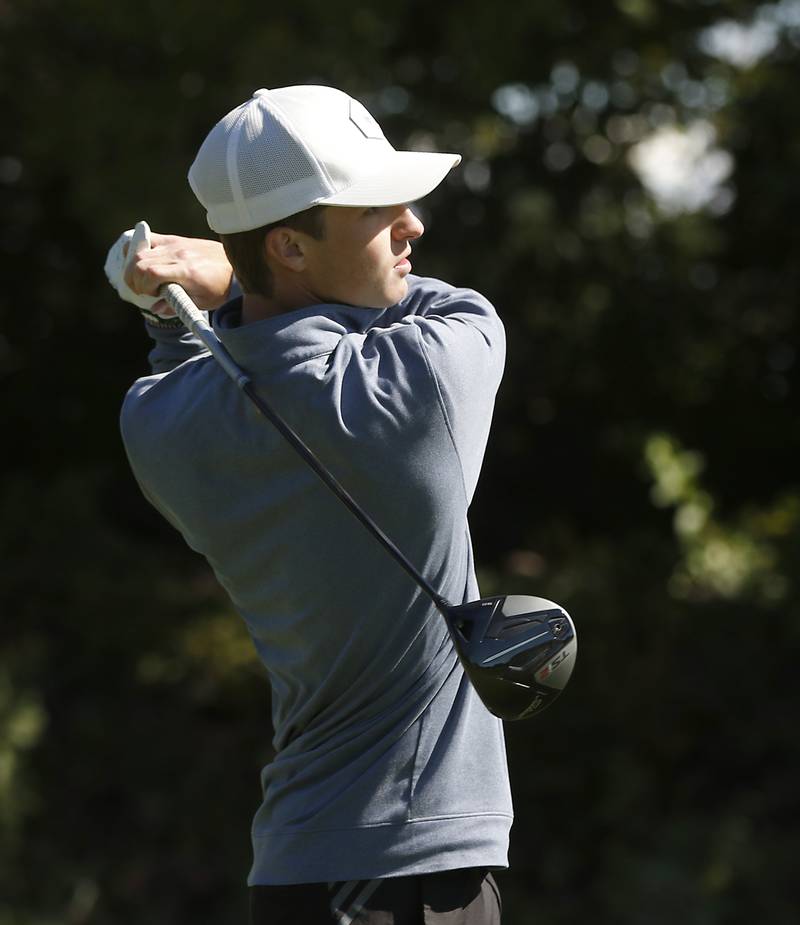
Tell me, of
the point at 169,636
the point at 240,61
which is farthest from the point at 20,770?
the point at 240,61

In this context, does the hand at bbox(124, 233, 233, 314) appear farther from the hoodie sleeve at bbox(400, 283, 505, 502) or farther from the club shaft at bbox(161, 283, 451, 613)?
the hoodie sleeve at bbox(400, 283, 505, 502)

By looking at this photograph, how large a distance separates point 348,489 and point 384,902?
54 centimetres

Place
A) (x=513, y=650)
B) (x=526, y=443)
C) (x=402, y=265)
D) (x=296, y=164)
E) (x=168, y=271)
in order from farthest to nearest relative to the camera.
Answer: (x=526, y=443), (x=168, y=271), (x=402, y=265), (x=296, y=164), (x=513, y=650)

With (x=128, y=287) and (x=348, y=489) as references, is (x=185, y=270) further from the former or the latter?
(x=348, y=489)

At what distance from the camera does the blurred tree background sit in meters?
6.04

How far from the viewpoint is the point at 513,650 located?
6.12 feet

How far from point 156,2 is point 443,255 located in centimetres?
195

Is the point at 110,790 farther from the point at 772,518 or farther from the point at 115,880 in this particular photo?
the point at 772,518

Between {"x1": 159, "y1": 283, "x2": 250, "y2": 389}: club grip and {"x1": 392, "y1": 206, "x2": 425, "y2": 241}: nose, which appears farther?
{"x1": 392, "y1": 206, "x2": 425, "y2": 241}: nose

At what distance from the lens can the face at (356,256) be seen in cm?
201

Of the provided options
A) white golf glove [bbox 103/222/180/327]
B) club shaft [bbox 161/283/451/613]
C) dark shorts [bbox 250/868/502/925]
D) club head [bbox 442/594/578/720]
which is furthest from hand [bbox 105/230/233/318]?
dark shorts [bbox 250/868/502/925]

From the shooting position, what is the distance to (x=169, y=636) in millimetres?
6836

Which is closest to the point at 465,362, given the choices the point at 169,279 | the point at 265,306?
the point at 265,306

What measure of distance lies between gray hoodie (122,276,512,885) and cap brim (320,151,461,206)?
0.15 meters
